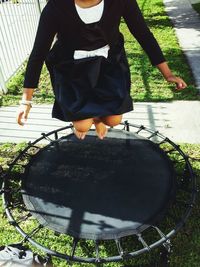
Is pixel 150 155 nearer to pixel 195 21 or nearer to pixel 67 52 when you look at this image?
pixel 67 52

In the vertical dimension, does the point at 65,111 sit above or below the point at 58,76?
below

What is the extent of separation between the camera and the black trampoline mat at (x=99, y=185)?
269 centimetres

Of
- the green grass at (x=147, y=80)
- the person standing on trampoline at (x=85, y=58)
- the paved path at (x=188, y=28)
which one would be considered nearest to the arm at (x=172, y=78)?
the person standing on trampoline at (x=85, y=58)

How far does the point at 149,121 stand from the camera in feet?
14.8

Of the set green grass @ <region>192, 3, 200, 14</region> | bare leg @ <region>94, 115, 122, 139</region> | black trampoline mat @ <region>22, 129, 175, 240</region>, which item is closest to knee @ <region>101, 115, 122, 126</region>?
bare leg @ <region>94, 115, 122, 139</region>

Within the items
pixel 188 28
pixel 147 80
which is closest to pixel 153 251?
pixel 147 80

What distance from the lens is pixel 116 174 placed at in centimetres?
316

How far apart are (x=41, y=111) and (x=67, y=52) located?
225cm

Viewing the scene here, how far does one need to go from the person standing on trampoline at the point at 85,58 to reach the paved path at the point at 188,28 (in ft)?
9.05

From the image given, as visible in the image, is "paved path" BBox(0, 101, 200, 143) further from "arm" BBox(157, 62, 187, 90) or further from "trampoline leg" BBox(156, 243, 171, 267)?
"trampoline leg" BBox(156, 243, 171, 267)

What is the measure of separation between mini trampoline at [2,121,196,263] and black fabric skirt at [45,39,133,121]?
0.68m

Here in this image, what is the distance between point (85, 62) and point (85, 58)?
0.03m

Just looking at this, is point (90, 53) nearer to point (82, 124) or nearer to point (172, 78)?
point (82, 124)

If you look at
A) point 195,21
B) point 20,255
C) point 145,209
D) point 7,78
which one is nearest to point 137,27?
point 145,209
